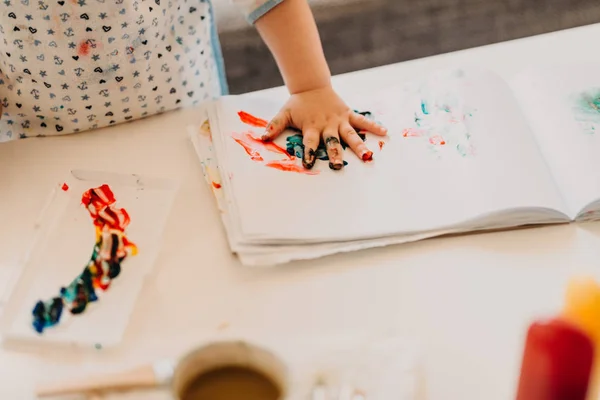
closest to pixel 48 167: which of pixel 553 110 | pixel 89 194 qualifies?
pixel 89 194

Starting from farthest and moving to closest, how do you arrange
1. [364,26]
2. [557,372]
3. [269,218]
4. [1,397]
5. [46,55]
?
[364,26] → [46,55] → [269,218] → [1,397] → [557,372]

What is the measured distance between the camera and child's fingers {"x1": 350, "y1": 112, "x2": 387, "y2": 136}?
0.72 m

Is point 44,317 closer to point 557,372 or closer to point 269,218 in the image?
point 269,218

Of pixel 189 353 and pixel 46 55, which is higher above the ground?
pixel 46 55

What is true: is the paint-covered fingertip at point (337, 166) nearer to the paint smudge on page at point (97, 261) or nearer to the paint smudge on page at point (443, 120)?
the paint smudge on page at point (443, 120)

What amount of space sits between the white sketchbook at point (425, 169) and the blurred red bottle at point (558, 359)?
0.92ft

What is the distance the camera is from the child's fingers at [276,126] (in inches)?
28.5

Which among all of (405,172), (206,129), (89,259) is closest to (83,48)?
(206,129)

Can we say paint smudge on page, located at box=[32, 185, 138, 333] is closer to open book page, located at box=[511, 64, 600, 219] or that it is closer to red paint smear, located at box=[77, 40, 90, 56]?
red paint smear, located at box=[77, 40, 90, 56]

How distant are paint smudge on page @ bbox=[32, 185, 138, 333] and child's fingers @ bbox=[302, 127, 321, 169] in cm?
17

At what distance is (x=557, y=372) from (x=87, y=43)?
58 centimetres

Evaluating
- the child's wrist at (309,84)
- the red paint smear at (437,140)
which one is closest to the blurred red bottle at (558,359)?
the red paint smear at (437,140)

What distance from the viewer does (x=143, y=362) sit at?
20.3 inches

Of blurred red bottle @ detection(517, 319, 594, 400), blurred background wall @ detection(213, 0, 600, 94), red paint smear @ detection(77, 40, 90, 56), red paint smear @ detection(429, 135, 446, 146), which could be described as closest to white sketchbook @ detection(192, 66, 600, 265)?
red paint smear @ detection(429, 135, 446, 146)
